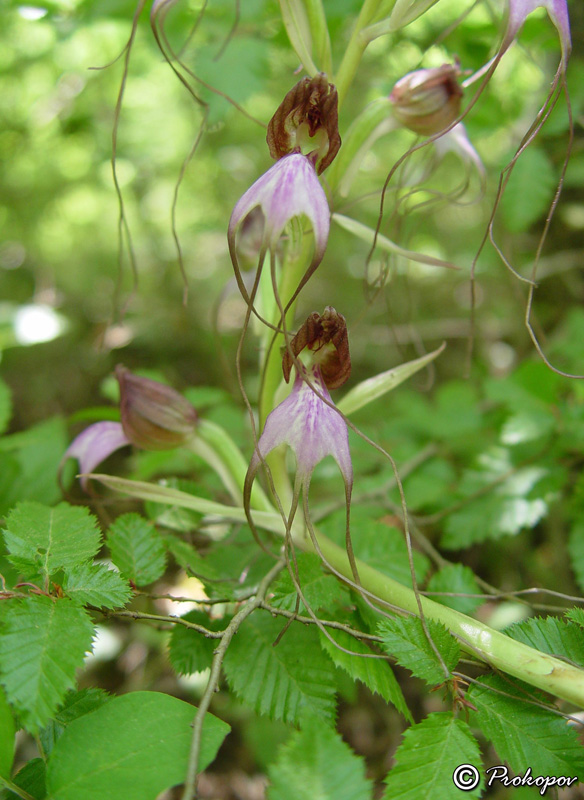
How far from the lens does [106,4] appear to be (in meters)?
1.21

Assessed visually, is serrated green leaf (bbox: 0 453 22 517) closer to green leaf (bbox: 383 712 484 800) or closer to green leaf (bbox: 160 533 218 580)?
green leaf (bbox: 160 533 218 580)

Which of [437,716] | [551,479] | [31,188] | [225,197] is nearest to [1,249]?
Result: [31,188]

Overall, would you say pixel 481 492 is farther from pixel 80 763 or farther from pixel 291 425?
pixel 80 763

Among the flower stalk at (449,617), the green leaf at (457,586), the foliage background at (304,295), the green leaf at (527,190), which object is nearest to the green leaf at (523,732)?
the flower stalk at (449,617)

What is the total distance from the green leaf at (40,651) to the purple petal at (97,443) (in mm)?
268

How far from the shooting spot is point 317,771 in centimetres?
47

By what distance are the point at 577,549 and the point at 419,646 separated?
0.47 metres

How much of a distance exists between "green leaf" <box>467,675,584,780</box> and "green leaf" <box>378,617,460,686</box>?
48mm

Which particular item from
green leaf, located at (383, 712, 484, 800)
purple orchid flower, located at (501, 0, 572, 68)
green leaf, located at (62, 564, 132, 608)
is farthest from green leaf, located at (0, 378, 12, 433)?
purple orchid flower, located at (501, 0, 572, 68)

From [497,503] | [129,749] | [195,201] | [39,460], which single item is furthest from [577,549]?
[195,201]

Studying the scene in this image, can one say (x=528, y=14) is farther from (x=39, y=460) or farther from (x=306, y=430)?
(x=39, y=460)

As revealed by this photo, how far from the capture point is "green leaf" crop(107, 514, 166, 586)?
2.25ft

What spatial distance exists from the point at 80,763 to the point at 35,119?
7.83ft

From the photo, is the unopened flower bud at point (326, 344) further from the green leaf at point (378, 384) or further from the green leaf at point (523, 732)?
the green leaf at point (523, 732)
